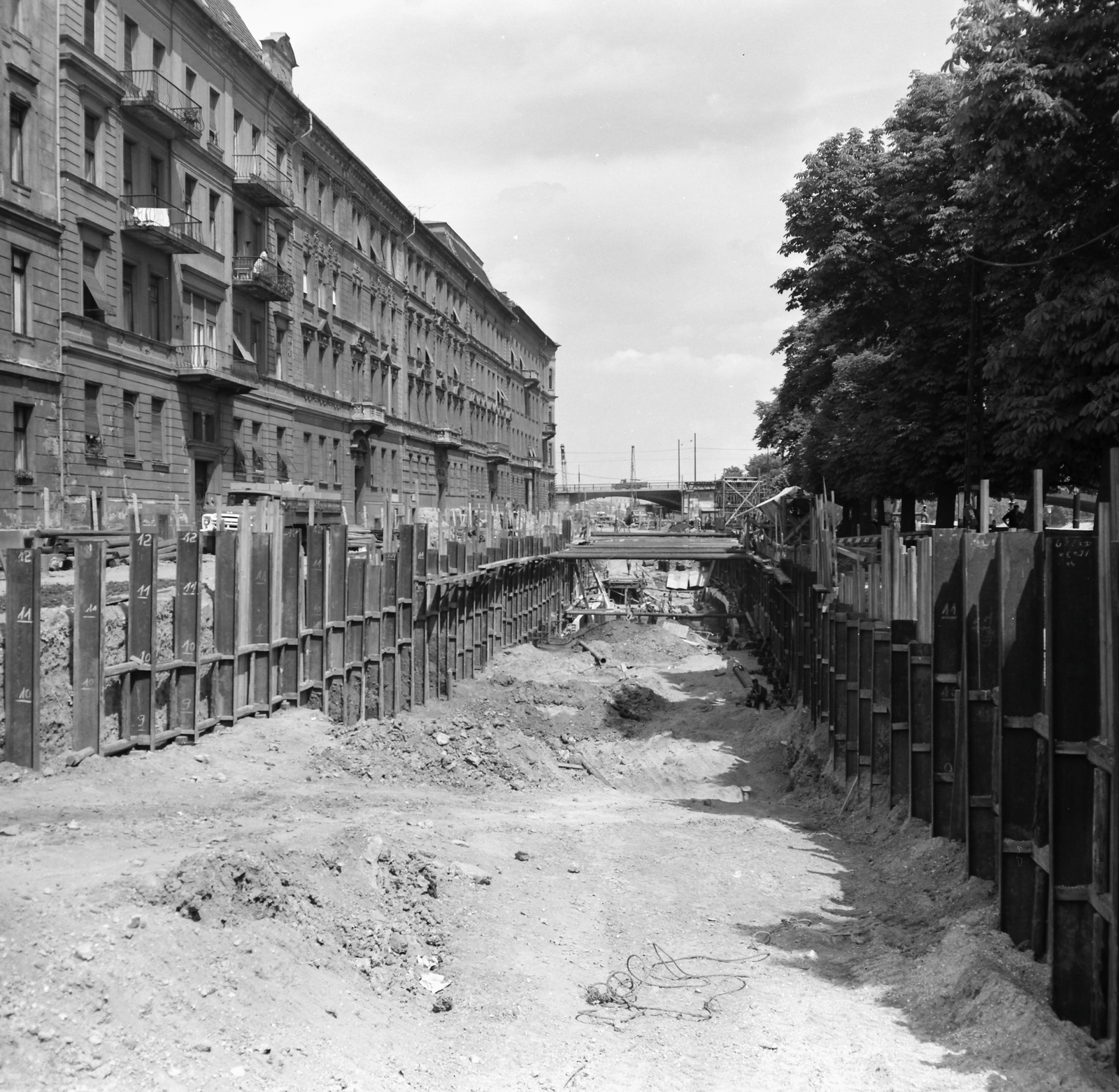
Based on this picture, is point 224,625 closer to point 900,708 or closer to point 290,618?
point 290,618

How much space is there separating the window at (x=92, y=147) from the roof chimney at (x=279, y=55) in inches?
531

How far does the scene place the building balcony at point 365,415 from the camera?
50500mm

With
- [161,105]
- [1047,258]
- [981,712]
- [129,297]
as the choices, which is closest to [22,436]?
[129,297]

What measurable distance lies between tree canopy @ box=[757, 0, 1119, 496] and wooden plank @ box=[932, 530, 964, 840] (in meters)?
7.55

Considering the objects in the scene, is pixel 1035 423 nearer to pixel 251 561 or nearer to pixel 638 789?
pixel 638 789

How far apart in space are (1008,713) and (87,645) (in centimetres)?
879

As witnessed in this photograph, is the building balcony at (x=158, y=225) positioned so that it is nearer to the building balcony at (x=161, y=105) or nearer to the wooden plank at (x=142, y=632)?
the building balcony at (x=161, y=105)

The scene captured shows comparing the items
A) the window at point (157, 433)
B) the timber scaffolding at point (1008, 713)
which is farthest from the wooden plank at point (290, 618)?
the window at point (157, 433)

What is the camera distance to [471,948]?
8289mm

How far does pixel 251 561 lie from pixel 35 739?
4.70 meters

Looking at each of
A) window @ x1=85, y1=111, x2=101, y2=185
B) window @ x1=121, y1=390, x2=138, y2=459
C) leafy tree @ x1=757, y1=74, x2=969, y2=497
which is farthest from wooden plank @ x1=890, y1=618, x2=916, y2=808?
window @ x1=85, y1=111, x2=101, y2=185

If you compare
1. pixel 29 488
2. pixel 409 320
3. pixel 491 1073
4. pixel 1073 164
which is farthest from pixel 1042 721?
pixel 409 320

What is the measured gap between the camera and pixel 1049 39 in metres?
16.4

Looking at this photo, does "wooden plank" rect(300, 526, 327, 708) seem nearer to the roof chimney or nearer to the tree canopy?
the tree canopy
